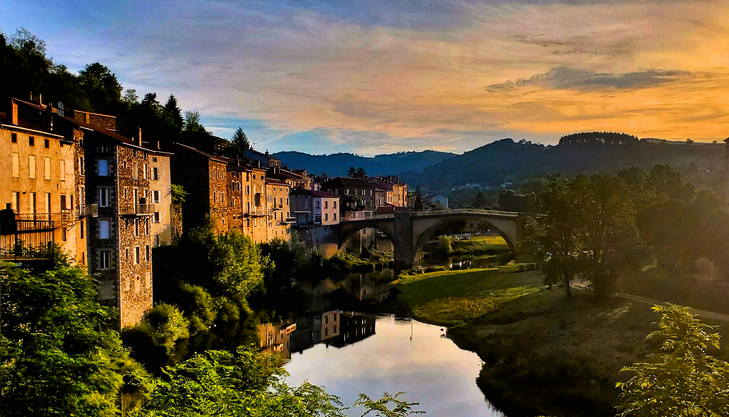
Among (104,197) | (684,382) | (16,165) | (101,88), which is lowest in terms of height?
(684,382)

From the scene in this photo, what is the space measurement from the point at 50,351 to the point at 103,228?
20.6 m

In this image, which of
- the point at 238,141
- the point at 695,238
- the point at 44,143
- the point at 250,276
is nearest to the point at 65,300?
the point at 44,143

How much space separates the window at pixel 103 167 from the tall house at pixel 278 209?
1331 inches

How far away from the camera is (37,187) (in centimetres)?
2903

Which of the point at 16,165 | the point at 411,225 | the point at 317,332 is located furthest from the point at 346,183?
the point at 16,165

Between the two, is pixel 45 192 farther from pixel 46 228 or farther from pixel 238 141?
pixel 238 141

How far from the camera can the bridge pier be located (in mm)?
83000

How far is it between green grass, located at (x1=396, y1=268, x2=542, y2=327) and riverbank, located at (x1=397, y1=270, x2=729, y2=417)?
0.92 ft

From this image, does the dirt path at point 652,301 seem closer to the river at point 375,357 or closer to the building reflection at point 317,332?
the river at point 375,357

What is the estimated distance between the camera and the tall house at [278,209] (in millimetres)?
71188

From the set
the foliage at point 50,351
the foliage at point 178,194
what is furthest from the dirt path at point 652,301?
the foliage at point 178,194

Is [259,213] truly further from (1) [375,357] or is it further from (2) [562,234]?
(2) [562,234]

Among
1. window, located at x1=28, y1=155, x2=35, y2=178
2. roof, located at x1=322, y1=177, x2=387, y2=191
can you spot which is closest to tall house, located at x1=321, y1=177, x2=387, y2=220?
roof, located at x1=322, y1=177, x2=387, y2=191

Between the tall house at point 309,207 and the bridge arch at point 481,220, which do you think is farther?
the tall house at point 309,207
